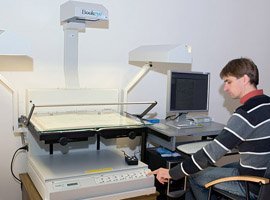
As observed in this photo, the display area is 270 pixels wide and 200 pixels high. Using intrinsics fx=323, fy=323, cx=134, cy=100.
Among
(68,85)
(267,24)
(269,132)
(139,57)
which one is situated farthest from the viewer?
(267,24)

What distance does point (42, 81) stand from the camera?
7.47ft

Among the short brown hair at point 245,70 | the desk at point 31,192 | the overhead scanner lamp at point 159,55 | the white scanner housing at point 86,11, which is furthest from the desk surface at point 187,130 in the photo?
the white scanner housing at point 86,11

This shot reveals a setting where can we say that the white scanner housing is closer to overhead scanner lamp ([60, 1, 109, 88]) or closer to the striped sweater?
overhead scanner lamp ([60, 1, 109, 88])

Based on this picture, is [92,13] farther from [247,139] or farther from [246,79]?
[247,139]

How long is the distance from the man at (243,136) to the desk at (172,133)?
38cm

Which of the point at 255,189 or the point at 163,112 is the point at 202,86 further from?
the point at 255,189

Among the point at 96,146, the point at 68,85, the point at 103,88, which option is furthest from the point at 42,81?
the point at 96,146

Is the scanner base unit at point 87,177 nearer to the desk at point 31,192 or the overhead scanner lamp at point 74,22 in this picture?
the desk at point 31,192

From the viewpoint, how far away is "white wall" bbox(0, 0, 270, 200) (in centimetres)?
220

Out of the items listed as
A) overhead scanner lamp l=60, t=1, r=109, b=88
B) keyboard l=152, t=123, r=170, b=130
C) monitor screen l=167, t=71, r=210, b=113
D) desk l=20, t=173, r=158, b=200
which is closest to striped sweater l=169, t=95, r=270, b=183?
desk l=20, t=173, r=158, b=200

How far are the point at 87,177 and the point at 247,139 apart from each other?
0.89m

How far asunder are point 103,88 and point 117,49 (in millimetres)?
368

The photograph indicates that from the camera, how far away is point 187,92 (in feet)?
8.32

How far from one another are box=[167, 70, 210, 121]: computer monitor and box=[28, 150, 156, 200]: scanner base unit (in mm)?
661
